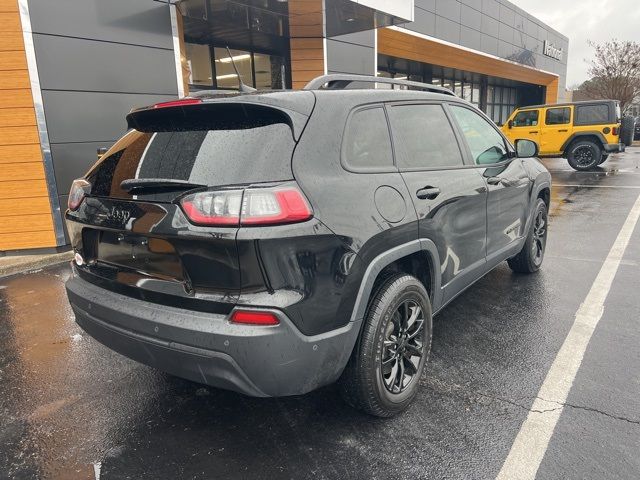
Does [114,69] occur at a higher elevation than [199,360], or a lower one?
higher

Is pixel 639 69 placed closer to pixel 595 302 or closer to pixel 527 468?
pixel 595 302

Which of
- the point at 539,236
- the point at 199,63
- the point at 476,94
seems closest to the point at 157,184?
the point at 539,236

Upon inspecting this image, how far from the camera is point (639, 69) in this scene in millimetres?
30781

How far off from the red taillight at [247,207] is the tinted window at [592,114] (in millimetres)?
15034

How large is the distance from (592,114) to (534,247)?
11.7 m

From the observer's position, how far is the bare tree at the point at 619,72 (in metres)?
31.1

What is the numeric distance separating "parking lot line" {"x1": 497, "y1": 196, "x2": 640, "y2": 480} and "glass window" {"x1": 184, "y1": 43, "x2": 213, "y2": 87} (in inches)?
351

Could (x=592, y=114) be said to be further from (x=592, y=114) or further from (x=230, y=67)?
(x=230, y=67)

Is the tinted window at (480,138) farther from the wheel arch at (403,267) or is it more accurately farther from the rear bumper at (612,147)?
the rear bumper at (612,147)

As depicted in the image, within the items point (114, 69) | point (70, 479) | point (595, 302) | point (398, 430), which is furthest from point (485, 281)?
point (114, 69)

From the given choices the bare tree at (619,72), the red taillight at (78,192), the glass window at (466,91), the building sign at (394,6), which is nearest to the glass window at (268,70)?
the building sign at (394,6)

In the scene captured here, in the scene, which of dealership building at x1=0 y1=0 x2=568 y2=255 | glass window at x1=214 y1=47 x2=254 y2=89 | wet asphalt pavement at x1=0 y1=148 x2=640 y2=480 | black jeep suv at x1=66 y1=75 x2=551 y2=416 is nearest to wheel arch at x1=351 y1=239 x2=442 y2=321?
black jeep suv at x1=66 y1=75 x2=551 y2=416

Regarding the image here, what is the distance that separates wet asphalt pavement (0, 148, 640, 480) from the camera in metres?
2.24

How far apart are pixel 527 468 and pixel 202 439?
1.60 m
